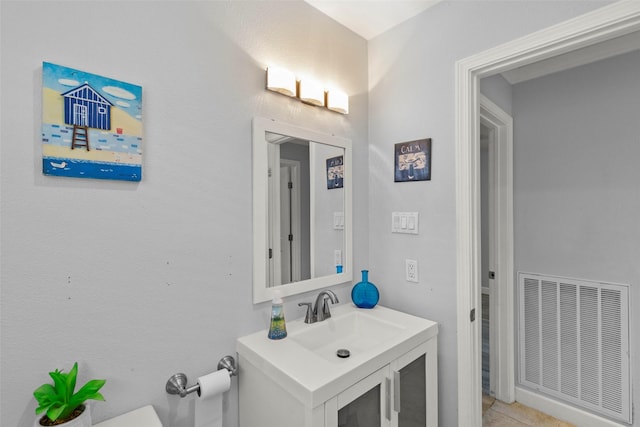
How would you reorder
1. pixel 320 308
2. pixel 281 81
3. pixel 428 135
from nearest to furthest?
pixel 281 81 < pixel 320 308 < pixel 428 135

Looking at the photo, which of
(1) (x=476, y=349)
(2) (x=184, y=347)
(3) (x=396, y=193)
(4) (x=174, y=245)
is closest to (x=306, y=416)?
(2) (x=184, y=347)

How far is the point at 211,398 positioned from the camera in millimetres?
1151

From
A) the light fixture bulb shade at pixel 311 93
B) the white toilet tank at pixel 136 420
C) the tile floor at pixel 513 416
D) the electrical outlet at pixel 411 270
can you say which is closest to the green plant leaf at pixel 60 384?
Result: the white toilet tank at pixel 136 420

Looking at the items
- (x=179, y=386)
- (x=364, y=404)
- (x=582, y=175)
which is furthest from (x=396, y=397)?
(x=582, y=175)

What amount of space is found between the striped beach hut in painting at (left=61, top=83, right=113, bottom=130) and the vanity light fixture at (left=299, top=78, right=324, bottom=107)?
2.78ft

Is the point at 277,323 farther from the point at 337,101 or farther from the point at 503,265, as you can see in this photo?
the point at 503,265

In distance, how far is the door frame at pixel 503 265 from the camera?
88.3 inches

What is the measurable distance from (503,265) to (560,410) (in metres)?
1.02

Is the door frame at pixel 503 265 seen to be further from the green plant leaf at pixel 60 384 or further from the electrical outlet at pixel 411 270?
the green plant leaf at pixel 60 384

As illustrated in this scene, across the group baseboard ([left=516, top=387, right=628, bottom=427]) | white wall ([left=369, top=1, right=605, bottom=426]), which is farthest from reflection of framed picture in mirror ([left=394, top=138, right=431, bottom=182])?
baseboard ([left=516, top=387, right=628, bottom=427])

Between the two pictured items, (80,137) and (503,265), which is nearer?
(80,137)

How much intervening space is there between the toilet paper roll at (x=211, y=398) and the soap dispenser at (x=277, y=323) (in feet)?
0.75

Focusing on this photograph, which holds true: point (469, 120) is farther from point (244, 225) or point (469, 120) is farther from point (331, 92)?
point (244, 225)

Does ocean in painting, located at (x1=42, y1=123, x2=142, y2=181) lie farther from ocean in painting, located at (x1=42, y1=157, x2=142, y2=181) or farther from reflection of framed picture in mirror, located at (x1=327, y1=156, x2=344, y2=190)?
reflection of framed picture in mirror, located at (x1=327, y1=156, x2=344, y2=190)
